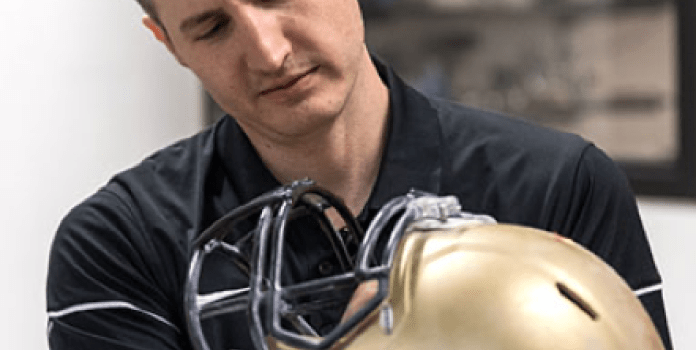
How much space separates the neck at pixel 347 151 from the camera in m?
1.12

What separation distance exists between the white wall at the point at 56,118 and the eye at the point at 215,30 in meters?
1.11

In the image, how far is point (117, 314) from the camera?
1.14 meters

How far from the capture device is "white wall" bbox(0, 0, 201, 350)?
2.06 m

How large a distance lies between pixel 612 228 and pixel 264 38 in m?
0.37

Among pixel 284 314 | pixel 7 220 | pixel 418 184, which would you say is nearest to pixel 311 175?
pixel 418 184

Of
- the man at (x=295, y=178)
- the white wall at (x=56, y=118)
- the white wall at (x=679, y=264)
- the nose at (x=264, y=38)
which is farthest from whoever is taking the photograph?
the white wall at (x=679, y=264)

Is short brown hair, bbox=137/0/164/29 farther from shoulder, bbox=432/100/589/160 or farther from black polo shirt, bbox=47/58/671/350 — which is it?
shoulder, bbox=432/100/589/160

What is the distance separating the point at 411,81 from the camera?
2789 mm

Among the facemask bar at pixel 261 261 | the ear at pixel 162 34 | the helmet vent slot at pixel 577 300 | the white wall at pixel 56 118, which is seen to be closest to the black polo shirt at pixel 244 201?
the ear at pixel 162 34

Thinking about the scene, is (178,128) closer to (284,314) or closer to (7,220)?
(7,220)

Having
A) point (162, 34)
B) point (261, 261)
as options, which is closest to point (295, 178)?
point (162, 34)

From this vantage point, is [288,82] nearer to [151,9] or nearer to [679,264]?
[151,9]

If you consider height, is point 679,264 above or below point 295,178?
below

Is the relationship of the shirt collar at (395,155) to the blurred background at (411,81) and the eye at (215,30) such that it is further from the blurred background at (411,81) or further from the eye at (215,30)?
the blurred background at (411,81)
